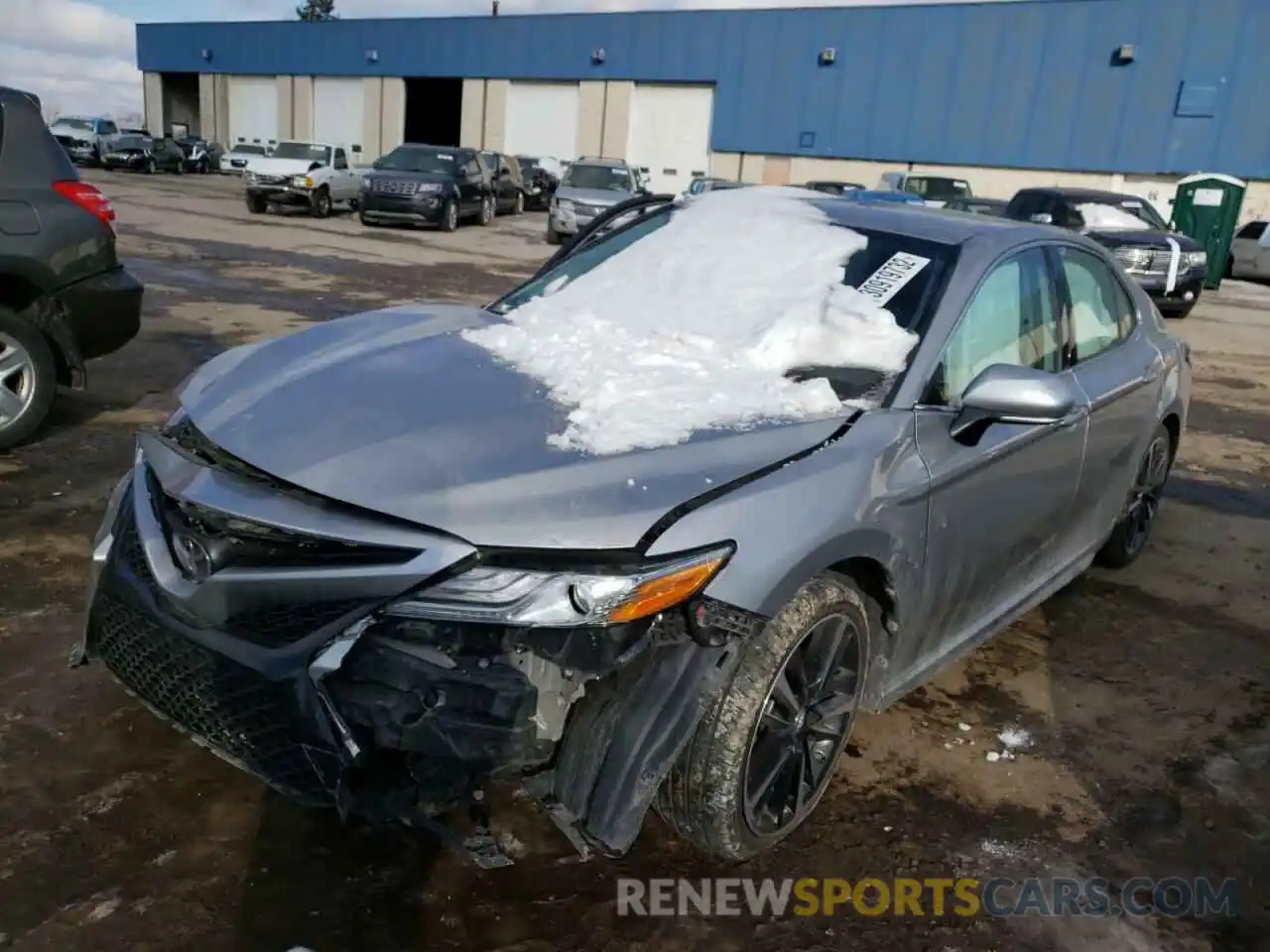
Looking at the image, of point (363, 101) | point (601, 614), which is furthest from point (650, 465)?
point (363, 101)

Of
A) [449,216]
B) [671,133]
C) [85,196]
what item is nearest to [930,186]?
[449,216]

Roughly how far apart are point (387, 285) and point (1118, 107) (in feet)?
81.4

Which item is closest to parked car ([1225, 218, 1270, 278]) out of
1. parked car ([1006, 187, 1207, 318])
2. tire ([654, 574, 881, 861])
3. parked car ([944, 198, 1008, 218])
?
parked car ([944, 198, 1008, 218])

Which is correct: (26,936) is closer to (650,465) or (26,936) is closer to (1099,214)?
(650,465)

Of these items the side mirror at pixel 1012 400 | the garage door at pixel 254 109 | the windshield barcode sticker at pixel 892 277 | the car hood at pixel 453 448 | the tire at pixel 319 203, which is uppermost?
the garage door at pixel 254 109

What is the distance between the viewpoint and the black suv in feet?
17.3

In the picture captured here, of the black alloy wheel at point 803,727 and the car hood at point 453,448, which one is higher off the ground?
the car hood at point 453,448

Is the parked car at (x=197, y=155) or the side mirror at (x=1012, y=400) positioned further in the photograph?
the parked car at (x=197, y=155)

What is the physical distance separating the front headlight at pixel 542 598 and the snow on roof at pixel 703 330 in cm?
38

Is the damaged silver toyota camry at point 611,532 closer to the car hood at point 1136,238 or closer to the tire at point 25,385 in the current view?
the tire at point 25,385

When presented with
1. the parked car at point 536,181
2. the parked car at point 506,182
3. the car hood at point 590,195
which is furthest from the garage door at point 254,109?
the car hood at point 590,195

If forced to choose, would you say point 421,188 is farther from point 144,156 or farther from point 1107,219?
point 144,156

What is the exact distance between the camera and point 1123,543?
4914 millimetres

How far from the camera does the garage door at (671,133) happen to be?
37031 millimetres
